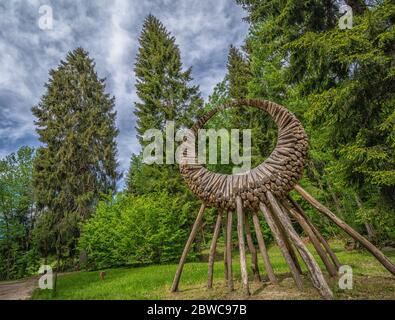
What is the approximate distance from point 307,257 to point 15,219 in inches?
971

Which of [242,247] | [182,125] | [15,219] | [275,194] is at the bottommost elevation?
[15,219]

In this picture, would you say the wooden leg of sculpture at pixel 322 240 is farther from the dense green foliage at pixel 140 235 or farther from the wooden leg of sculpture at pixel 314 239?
the dense green foliage at pixel 140 235

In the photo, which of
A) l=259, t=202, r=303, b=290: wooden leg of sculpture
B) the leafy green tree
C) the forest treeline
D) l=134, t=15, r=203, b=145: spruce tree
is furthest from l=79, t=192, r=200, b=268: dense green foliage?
the leafy green tree

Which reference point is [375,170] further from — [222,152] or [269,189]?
[222,152]

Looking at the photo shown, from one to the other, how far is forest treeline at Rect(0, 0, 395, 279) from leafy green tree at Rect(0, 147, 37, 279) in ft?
0.31

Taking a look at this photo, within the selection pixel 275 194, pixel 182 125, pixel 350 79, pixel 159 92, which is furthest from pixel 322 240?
pixel 159 92

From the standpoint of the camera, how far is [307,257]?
4.27 m

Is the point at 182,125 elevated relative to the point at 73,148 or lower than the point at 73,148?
elevated

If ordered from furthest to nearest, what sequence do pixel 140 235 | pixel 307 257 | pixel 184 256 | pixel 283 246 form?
pixel 140 235, pixel 184 256, pixel 283 246, pixel 307 257

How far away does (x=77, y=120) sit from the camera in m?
22.1

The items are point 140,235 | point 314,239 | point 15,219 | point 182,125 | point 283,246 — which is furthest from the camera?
→ point 15,219

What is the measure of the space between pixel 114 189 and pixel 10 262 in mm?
9782

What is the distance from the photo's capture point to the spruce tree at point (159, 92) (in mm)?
19219

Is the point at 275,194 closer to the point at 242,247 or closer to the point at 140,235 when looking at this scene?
the point at 242,247
